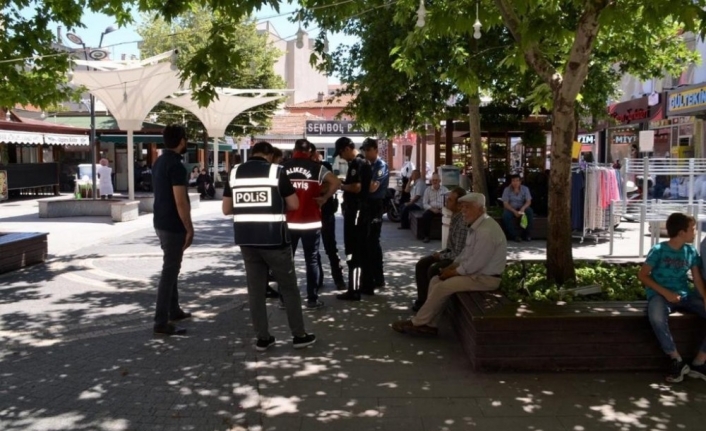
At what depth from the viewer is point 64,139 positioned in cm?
2708

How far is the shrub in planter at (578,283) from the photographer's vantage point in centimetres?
547

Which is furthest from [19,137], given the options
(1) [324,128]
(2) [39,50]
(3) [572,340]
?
(3) [572,340]

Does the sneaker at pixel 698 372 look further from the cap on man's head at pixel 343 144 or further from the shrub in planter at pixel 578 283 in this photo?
the cap on man's head at pixel 343 144

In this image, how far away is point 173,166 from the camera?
587cm

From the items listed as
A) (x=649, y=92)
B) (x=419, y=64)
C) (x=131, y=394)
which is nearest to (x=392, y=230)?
(x=419, y=64)

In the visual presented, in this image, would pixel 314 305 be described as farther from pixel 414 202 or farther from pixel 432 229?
pixel 414 202

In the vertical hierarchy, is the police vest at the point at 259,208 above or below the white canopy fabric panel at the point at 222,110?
below

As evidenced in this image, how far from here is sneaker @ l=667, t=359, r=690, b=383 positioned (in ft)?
15.4

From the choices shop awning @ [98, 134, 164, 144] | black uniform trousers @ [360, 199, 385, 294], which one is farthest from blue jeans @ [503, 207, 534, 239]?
shop awning @ [98, 134, 164, 144]

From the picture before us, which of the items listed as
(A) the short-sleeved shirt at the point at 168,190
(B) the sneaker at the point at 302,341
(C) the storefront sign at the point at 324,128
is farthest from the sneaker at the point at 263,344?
(C) the storefront sign at the point at 324,128

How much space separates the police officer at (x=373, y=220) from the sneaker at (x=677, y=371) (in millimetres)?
3515

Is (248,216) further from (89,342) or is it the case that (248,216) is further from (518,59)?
(518,59)

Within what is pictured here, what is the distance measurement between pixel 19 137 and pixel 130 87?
8.56 meters

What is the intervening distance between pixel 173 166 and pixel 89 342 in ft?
5.74
